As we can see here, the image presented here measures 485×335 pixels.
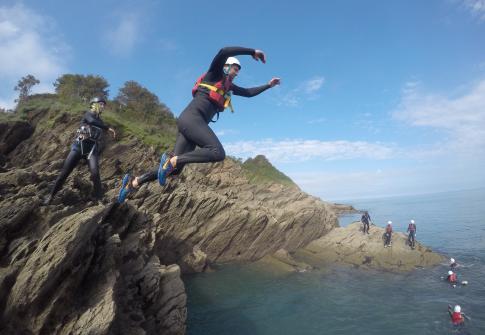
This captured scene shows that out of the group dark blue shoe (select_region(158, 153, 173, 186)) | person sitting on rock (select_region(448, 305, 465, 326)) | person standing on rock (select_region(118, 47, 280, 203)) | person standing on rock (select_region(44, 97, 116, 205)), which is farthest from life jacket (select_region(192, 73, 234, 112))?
person sitting on rock (select_region(448, 305, 465, 326))

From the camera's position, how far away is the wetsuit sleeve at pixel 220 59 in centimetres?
513

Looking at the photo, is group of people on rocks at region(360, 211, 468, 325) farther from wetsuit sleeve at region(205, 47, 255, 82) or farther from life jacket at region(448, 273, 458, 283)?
wetsuit sleeve at region(205, 47, 255, 82)

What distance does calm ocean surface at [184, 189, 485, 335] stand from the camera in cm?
1811

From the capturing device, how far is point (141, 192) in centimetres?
2200

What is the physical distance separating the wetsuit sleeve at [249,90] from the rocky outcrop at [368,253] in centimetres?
2817

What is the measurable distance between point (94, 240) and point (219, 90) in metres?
6.97

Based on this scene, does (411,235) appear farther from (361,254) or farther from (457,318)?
(457,318)

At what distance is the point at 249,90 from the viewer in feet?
21.7

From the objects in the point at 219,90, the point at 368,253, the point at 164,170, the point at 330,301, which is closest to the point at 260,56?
the point at 219,90

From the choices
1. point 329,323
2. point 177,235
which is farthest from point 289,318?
point 177,235

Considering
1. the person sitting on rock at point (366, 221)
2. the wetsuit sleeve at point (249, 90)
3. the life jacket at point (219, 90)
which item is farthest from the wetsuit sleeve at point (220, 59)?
the person sitting on rock at point (366, 221)

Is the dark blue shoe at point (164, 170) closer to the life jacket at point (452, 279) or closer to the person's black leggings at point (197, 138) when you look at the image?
the person's black leggings at point (197, 138)

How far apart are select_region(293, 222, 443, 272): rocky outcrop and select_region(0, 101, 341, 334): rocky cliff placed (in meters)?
11.3

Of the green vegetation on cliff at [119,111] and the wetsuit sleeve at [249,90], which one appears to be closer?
the wetsuit sleeve at [249,90]
